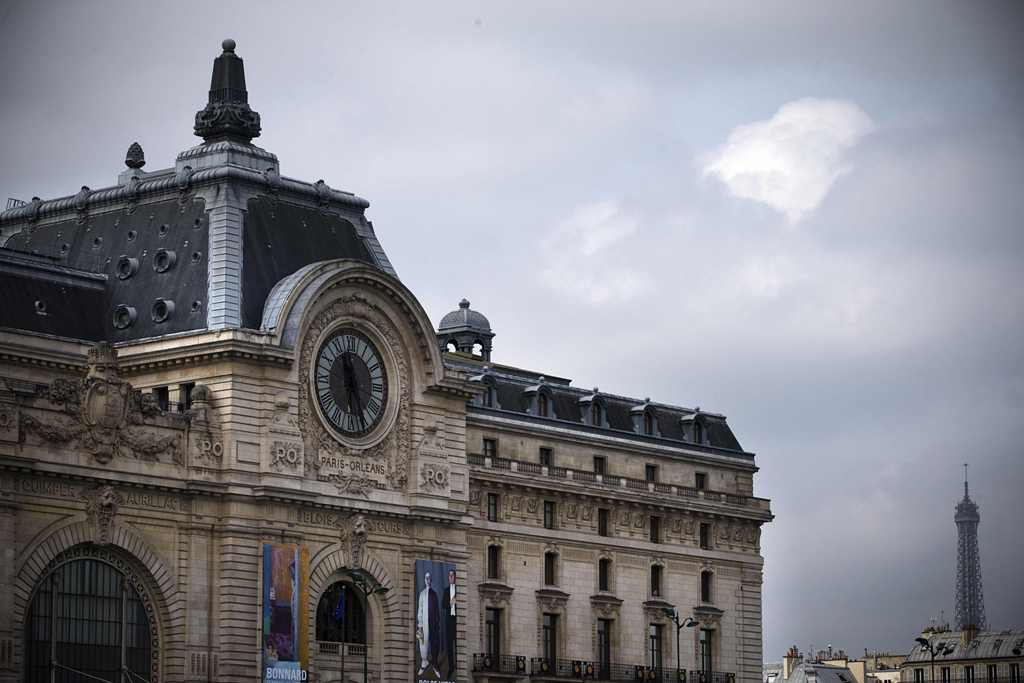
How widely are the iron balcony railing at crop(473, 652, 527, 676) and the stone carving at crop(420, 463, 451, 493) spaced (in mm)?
11797

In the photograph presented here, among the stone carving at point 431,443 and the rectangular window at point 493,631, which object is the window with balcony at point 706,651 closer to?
the rectangular window at point 493,631

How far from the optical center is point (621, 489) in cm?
14175

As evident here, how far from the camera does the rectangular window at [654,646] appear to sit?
142750mm

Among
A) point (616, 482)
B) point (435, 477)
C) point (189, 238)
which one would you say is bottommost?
point (435, 477)

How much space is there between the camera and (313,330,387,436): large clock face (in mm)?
119250

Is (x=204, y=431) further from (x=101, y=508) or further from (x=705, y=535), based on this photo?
(x=705, y=535)

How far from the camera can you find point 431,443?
124 m

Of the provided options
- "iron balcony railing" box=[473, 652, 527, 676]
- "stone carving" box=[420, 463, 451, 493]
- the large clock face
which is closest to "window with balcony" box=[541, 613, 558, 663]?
"iron balcony railing" box=[473, 652, 527, 676]

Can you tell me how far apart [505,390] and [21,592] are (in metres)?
40.3

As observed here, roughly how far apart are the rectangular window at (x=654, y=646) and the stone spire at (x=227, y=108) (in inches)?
1437

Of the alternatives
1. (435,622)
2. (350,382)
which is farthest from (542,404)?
(350,382)

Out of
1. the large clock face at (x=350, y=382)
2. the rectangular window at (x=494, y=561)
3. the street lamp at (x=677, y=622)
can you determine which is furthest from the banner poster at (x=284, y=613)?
the street lamp at (x=677, y=622)

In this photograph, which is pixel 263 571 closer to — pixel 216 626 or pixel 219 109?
pixel 216 626

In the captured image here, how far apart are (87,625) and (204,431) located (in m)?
10.3
